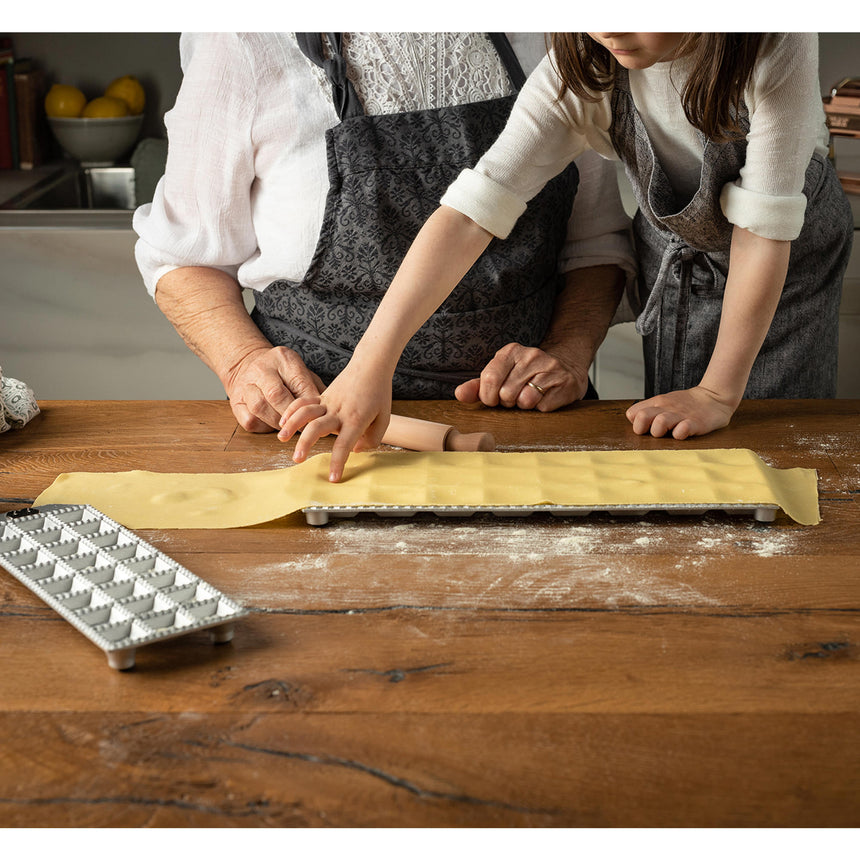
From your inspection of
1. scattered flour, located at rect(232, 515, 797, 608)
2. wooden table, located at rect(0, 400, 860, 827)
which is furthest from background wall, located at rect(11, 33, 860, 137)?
scattered flour, located at rect(232, 515, 797, 608)

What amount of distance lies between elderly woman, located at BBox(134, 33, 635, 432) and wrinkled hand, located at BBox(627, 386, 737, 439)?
0.15 m

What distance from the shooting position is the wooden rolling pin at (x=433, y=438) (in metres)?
1.00

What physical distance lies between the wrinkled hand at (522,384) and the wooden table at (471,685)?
0.34 m

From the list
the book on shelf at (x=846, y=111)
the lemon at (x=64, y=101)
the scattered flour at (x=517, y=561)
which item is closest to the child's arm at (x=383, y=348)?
the scattered flour at (x=517, y=561)

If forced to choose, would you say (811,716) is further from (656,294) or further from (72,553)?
(656,294)

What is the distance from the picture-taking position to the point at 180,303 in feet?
4.51

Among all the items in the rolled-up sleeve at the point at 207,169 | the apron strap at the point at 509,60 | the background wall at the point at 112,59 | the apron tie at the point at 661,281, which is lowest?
the apron tie at the point at 661,281

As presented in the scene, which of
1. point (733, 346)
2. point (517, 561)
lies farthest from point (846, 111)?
point (517, 561)

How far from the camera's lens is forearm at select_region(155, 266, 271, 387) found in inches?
51.1

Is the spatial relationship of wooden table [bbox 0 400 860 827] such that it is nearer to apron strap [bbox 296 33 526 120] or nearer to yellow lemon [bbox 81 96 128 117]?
apron strap [bbox 296 33 526 120]

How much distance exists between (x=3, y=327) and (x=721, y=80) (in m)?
1.67

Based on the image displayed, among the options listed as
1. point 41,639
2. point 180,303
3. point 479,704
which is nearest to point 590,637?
point 479,704

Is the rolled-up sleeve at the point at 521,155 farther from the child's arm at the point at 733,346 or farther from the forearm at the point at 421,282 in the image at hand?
the child's arm at the point at 733,346

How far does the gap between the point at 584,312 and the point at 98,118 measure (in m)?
1.59
